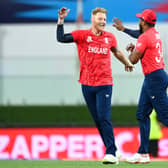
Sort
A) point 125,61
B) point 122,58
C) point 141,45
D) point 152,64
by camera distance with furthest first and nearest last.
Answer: point 122,58 → point 125,61 → point 152,64 → point 141,45

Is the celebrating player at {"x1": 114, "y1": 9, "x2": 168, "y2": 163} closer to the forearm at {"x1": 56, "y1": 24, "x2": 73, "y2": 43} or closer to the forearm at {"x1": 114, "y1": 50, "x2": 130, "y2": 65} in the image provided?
the forearm at {"x1": 114, "y1": 50, "x2": 130, "y2": 65}

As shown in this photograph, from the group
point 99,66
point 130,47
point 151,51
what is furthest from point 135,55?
point 99,66

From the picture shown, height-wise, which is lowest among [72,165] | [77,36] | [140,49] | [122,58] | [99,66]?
[72,165]

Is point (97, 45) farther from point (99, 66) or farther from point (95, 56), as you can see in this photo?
point (99, 66)

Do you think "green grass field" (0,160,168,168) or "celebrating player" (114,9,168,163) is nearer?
"green grass field" (0,160,168,168)

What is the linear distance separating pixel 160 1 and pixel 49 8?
369 centimetres

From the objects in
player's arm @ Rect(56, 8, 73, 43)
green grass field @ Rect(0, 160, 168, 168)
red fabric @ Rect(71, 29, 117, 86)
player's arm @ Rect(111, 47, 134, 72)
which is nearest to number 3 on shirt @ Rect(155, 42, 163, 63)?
player's arm @ Rect(111, 47, 134, 72)

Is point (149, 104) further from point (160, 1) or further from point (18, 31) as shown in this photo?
point (160, 1)

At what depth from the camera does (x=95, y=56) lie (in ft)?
33.2

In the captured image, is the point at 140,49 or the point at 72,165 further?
the point at 72,165

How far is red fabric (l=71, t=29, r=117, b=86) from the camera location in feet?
33.2

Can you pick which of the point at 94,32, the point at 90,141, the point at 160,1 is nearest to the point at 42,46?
the point at 160,1

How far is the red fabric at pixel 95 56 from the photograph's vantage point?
1012 centimetres

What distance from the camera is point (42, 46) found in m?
23.5
